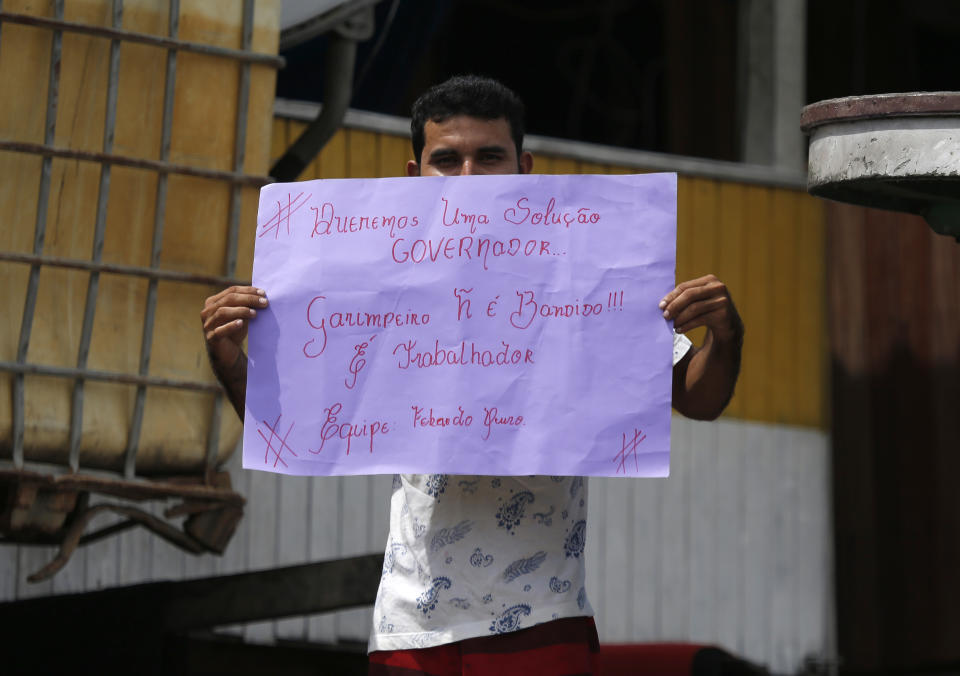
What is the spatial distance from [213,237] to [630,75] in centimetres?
449

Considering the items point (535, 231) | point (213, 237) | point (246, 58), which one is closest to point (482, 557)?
point (535, 231)

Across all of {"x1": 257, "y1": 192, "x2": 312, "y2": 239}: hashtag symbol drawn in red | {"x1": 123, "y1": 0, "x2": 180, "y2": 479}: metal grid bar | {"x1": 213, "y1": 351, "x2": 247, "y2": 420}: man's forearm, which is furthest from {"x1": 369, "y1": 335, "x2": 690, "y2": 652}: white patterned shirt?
{"x1": 123, "y1": 0, "x2": 180, "y2": 479}: metal grid bar

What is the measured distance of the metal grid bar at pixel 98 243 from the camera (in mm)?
Result: 3857

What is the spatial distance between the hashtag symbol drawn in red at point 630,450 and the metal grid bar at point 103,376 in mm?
1497

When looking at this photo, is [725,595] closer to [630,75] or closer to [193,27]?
[630,75]

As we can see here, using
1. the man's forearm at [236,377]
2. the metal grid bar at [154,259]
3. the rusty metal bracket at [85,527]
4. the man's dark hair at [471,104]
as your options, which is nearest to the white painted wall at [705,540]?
the rusty metal bracket at [85,527]

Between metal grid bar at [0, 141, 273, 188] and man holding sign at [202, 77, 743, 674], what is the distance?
0.97 m

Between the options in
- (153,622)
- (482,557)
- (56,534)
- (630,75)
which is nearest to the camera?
(482,557)

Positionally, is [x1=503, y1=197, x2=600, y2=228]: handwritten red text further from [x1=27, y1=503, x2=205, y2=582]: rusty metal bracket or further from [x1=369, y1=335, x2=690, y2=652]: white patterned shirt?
[x1=27, y1=503, x2=205, y2=582]: rusty metal bracket

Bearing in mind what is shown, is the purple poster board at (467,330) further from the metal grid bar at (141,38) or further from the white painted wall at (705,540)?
the white painted wall at (705,540)

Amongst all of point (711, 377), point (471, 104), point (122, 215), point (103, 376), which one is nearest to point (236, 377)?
point (471, 104)

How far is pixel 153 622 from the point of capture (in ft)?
14.2

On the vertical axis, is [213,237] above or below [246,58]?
below

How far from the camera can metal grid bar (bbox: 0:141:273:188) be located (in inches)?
151
